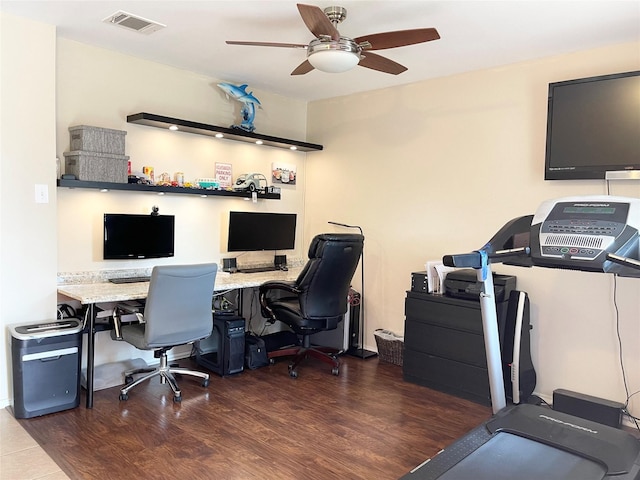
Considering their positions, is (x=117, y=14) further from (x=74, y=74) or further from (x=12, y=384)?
(x=12, y=384)

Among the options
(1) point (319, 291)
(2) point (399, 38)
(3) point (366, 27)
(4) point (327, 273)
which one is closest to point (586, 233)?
(2) point (399, 38)

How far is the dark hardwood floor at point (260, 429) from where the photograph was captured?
8.46ft

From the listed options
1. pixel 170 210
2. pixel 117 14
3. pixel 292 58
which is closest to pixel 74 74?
pixel 117 14

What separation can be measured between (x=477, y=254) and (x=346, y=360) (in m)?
2.51

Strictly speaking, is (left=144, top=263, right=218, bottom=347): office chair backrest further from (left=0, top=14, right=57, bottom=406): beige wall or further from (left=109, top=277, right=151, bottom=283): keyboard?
(left=0, top=14, right=57, bottom=406): beige wall

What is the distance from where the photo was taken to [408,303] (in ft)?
13.0

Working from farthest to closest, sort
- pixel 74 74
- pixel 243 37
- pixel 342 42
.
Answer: pixel 74 74 → pixel 243 37 → pixel 342 42

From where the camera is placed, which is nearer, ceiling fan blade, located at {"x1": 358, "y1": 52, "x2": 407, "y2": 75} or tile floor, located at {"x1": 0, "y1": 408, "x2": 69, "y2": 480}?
tile floor, located at {"x1": 0, "y1": 408, "x2": 69, "y2": 480}

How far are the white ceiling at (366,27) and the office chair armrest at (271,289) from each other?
1770mm

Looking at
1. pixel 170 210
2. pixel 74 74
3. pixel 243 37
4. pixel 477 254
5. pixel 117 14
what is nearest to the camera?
pixel 477 254

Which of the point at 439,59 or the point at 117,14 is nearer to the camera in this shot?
the point at 117,14

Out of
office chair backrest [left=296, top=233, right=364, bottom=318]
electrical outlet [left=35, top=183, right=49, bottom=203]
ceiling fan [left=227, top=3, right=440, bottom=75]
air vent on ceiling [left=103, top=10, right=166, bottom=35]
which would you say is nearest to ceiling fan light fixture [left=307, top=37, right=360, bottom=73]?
ceiling fan [left=227, top=3, right=440, bottom=75]

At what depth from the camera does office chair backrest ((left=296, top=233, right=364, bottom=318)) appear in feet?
12.3

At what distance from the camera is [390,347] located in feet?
14.3
